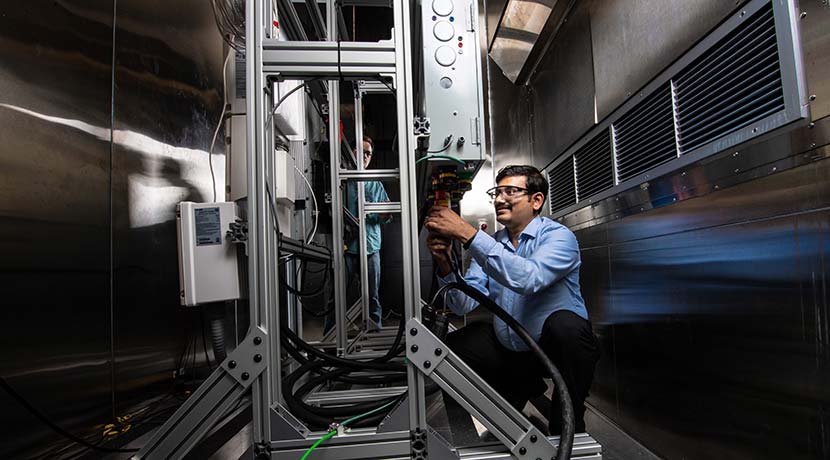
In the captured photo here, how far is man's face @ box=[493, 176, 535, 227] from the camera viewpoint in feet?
4.78

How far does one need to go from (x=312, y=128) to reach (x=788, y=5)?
95.6 inches

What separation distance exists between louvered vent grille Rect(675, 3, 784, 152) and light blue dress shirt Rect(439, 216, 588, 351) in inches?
19.9

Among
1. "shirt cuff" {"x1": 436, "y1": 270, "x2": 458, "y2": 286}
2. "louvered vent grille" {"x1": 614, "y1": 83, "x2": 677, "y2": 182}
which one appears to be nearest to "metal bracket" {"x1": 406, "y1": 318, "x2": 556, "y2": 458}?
"shirt cuff" {"x1": 436, "y1": 270, "x2": 458, "y2": 286}

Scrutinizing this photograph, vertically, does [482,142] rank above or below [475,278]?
above

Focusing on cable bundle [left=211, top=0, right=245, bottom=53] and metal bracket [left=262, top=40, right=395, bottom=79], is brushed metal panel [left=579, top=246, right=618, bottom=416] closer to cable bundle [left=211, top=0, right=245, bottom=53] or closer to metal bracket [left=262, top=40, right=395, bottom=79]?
metal bracket [left=262, top=40, right=395, bottom=79]

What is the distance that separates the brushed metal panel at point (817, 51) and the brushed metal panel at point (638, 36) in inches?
9.0

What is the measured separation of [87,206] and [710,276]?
2088mm

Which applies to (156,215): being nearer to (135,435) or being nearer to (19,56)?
(19,56)

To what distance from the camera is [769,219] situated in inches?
36.8

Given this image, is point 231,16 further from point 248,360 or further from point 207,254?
point 248,360

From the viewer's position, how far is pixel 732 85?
1.01 meters

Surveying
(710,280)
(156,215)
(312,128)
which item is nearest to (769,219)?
(710,280)

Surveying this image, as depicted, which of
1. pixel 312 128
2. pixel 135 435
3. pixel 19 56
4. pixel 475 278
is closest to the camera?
pixel 19 56

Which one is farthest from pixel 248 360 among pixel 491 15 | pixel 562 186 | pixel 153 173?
pixel 491 15
